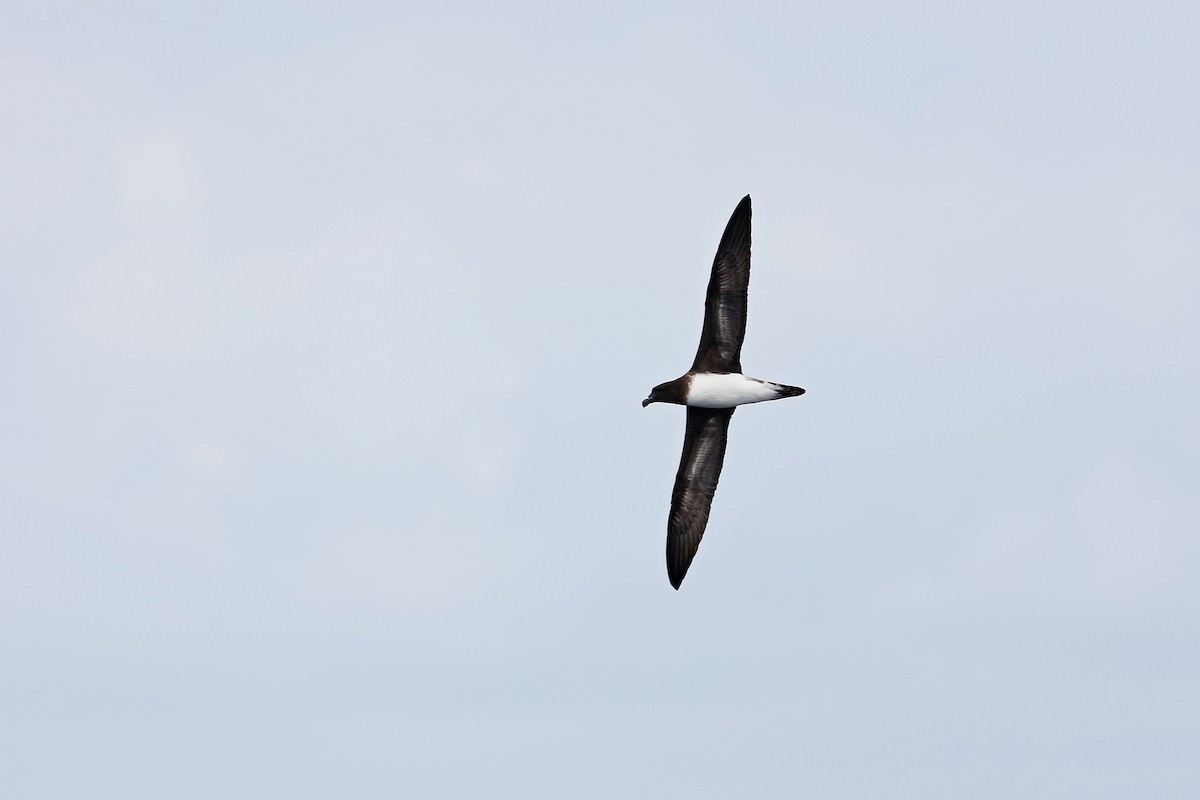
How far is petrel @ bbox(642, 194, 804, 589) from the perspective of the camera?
120 ft

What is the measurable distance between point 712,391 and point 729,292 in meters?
2.47

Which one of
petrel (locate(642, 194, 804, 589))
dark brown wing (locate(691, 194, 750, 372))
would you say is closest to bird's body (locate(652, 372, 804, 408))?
petrel (locate(642, 194, 804, 589))

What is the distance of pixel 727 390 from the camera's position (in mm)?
37500

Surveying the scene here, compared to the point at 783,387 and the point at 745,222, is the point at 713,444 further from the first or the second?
the point at 745,222

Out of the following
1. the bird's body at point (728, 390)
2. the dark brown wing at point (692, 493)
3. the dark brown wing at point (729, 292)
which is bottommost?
the dark brown wing at point (692, 493)

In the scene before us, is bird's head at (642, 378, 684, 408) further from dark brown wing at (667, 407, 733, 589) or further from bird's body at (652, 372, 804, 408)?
dark brown wing at (667, 407, 733, 589)

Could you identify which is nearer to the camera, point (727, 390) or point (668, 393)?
point (727, 390)

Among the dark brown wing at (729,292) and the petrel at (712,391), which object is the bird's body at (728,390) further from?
the dark brown wing at (729,292)

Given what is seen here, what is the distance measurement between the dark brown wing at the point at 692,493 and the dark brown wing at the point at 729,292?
2796 mm

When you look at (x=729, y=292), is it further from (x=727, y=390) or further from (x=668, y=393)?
(x=668, y=393)

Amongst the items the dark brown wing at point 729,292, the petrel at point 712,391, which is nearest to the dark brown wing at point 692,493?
the petrel at point 712,391

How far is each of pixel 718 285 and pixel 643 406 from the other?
12.1 feet

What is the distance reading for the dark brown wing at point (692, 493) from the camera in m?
39.3

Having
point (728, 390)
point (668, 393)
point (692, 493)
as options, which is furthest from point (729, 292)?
point (692, 493)
